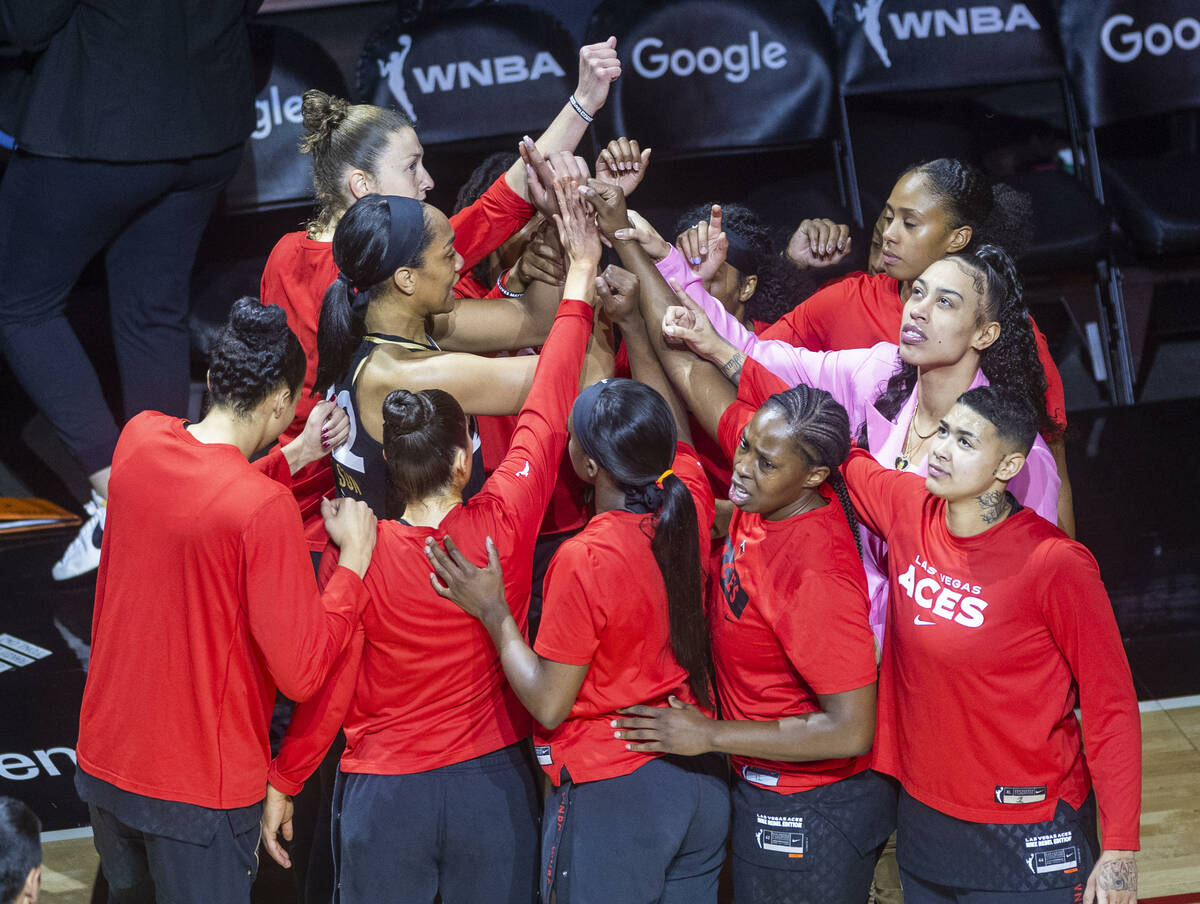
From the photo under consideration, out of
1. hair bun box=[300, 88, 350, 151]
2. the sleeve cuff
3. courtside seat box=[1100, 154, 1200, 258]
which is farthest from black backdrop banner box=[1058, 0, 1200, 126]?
the sleeve cuff

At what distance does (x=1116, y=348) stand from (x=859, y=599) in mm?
3189

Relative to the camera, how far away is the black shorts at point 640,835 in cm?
247

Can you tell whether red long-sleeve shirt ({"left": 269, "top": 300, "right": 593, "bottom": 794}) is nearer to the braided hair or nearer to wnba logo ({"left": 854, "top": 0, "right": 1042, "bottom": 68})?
the braided hair

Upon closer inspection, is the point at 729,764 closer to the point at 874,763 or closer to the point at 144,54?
the point at 874,763

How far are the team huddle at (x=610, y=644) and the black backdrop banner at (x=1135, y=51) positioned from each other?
8.47 ft

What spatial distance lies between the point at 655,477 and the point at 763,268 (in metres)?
1.59

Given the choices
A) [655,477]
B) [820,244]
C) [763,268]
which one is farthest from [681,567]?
[763,268]

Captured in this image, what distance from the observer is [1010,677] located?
7.80ft

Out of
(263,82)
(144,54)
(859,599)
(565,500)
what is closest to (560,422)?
(565,500)

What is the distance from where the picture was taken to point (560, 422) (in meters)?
2.79

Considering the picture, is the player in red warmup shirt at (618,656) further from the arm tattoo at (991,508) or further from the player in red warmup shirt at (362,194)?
the player in red warmup shirt at (362,194)

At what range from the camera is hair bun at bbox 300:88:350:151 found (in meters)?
3.40

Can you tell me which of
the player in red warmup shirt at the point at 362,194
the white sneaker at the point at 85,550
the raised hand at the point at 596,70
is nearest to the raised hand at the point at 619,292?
the player in red warmup shirt at the point at 362,194

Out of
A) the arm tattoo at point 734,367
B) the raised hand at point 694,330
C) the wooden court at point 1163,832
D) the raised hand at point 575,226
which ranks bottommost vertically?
the wooden court at point 1163,832
